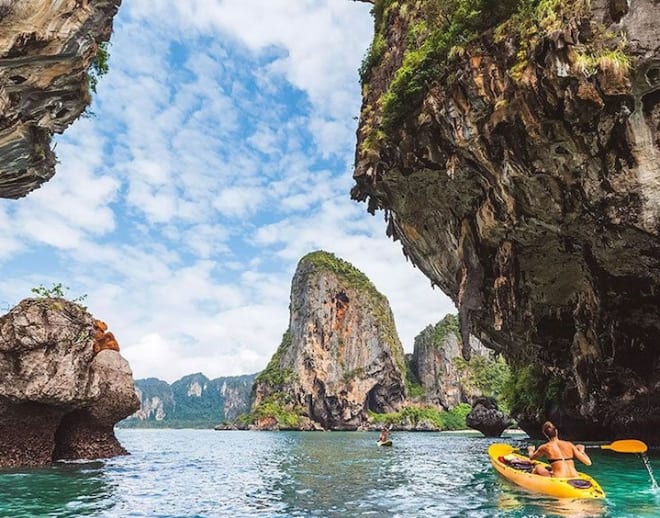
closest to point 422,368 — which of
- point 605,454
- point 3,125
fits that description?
point 605,454

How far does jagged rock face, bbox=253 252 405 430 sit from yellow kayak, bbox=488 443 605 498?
310ft

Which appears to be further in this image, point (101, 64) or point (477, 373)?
point (477, 373)

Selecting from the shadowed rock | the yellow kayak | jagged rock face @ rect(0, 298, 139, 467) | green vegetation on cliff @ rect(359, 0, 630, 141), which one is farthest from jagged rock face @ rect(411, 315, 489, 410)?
the yellow kayak

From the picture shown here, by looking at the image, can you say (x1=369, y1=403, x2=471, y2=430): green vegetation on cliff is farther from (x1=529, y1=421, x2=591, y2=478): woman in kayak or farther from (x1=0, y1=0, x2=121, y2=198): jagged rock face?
(x1=0, y1=0, x2=121, y2=198): jagged rock face

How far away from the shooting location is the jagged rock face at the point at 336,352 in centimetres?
11106

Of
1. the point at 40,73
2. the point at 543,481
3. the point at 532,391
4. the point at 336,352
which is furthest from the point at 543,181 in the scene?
the point at 336,352

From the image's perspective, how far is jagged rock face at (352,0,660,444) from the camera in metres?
14.4

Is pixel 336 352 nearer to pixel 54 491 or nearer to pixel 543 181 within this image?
pixel 543 181

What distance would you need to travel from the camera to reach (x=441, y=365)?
126 metres

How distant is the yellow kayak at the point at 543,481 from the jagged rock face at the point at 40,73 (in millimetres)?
15886

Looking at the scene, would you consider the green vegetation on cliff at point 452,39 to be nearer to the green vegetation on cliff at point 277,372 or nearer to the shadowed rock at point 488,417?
the shadowed rock at point 488,417

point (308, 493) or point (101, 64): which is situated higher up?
point (101, 64)

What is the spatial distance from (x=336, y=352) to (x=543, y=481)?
353ft

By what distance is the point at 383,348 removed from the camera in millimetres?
117688
